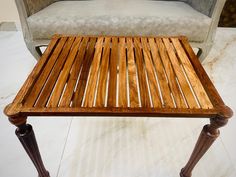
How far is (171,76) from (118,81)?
Answer: 0.23 m

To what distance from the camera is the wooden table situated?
74 centimetres

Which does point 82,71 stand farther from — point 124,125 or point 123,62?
point 124,125

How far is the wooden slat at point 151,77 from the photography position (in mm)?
788

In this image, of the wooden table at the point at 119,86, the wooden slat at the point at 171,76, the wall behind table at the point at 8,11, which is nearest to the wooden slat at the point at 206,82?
the wooden table at the point at 119,86

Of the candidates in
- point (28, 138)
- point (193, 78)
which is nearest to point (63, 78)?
point (28, 138)

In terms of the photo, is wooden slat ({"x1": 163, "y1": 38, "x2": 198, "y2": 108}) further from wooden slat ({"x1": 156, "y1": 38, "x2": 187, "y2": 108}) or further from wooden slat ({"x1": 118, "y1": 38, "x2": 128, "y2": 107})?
wooden slat ({"x1": 118, "y1": 38, "x2": 128, "y2": 107})

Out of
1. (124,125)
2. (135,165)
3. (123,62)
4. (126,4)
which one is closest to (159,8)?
(126,4)

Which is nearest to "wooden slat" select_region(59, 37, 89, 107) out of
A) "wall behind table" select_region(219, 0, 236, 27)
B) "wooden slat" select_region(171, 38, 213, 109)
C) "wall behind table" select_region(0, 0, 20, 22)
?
"wooden slat" select_region(171, 38, 213, 109)

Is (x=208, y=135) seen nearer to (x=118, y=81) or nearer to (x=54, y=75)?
(x=118, y=81)

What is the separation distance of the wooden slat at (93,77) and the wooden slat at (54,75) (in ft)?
0.47

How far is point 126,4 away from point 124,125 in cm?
96

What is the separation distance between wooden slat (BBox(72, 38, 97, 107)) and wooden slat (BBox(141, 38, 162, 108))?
0.26 m

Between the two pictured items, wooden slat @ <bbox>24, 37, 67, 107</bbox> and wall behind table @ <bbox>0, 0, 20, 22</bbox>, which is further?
wall behind table @ <bbox>0, 0, 20, 22</bbox>

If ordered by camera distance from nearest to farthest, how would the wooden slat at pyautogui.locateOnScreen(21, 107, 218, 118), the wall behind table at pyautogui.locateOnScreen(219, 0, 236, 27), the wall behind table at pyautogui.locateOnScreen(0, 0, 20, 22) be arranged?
the wooden slat at pyautogui.locateOnScreen(21, 107, 218, 118), the wall behind table at pyautogui.locateOnScreen(0, 0, 20, 22), the wall behind table at pyautogui.locateOnScreen(219, 0, 236, 27)
